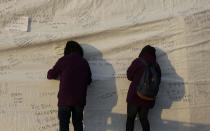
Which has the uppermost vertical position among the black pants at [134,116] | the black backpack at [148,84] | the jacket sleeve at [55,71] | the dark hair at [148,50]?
the dark hair at [148,50]

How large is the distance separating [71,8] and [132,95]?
135cm

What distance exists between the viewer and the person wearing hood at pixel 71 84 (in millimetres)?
5824

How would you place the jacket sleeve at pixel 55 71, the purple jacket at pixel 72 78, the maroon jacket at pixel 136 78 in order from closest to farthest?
the purple jacket at pixel 72 78 → the jacket sleeve at pixel 55 71 → the maroon jacket at pixel 136 78

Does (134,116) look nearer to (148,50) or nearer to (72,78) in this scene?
(148,50)

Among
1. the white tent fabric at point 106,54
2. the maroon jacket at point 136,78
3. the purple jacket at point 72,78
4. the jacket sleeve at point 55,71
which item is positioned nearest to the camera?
the purple jacket at point 72,78

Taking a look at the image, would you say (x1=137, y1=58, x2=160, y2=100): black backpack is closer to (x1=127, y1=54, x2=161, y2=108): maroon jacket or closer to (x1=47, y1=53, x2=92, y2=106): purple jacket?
(x1=127, y1=54, x2=161, y2=108): maroon jacket

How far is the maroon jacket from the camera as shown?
20.1 feet

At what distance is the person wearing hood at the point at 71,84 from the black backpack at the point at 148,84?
0.65 meters

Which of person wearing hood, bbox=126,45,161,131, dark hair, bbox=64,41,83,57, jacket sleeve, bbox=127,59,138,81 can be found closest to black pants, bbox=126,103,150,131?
person wearing hood, bbox=126,45,161,131

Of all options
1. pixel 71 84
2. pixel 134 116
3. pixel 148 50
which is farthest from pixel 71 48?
pixel 134 116

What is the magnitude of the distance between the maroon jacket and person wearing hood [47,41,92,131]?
0.56m

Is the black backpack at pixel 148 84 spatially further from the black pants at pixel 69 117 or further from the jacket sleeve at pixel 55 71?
the jacket sleeve at pixel 55 71

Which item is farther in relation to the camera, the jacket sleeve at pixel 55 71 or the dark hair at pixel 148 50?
the dark hair at pixel 148 50

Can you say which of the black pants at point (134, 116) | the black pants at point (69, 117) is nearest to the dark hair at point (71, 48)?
the black pants at point (69, 117)
